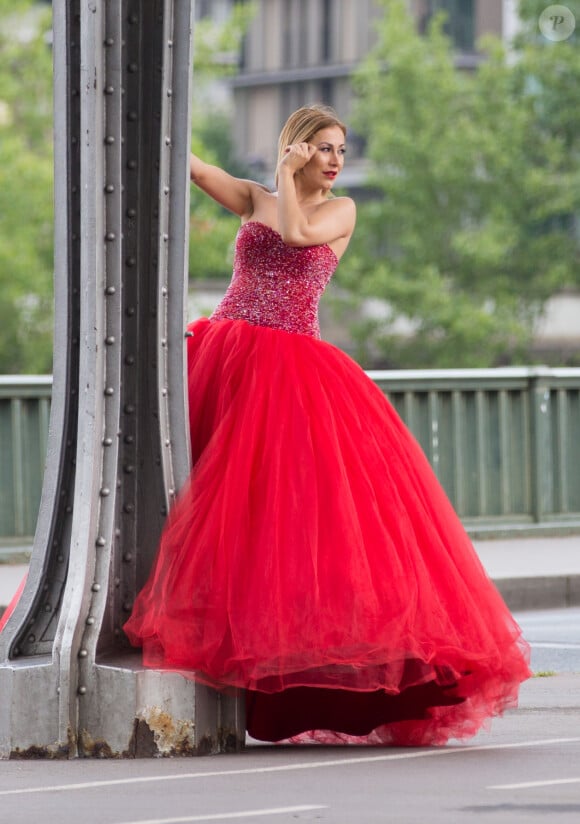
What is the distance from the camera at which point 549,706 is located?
8.01m

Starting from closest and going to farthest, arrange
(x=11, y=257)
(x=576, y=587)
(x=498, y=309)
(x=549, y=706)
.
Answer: (x=549, y=706) < (x=576, y=587) < (x=11, y=257) < (x=498, y=309)

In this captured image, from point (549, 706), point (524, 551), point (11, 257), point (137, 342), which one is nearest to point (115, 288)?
point (137, 342)

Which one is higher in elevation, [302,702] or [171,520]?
[171,520]

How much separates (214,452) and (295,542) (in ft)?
1.42

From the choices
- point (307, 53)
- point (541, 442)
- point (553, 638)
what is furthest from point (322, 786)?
point (307, 53)

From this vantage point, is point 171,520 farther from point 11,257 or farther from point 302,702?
point 11,257

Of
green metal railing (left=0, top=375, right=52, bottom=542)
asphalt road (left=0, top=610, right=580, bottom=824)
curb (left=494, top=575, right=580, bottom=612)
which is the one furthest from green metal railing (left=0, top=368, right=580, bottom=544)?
asphalt road (left=0, top=610, right=580, bottom=824)

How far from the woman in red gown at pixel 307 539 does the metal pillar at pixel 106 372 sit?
5.7 inches

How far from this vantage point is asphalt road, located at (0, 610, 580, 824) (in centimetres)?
532

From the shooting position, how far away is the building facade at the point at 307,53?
6838cm

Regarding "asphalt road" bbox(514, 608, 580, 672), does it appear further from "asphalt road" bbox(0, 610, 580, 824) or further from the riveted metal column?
the riveted metal column

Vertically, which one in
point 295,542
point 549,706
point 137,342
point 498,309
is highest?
point 498,309

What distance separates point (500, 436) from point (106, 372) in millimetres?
9124

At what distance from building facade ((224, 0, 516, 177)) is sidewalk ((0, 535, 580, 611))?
5490cm
